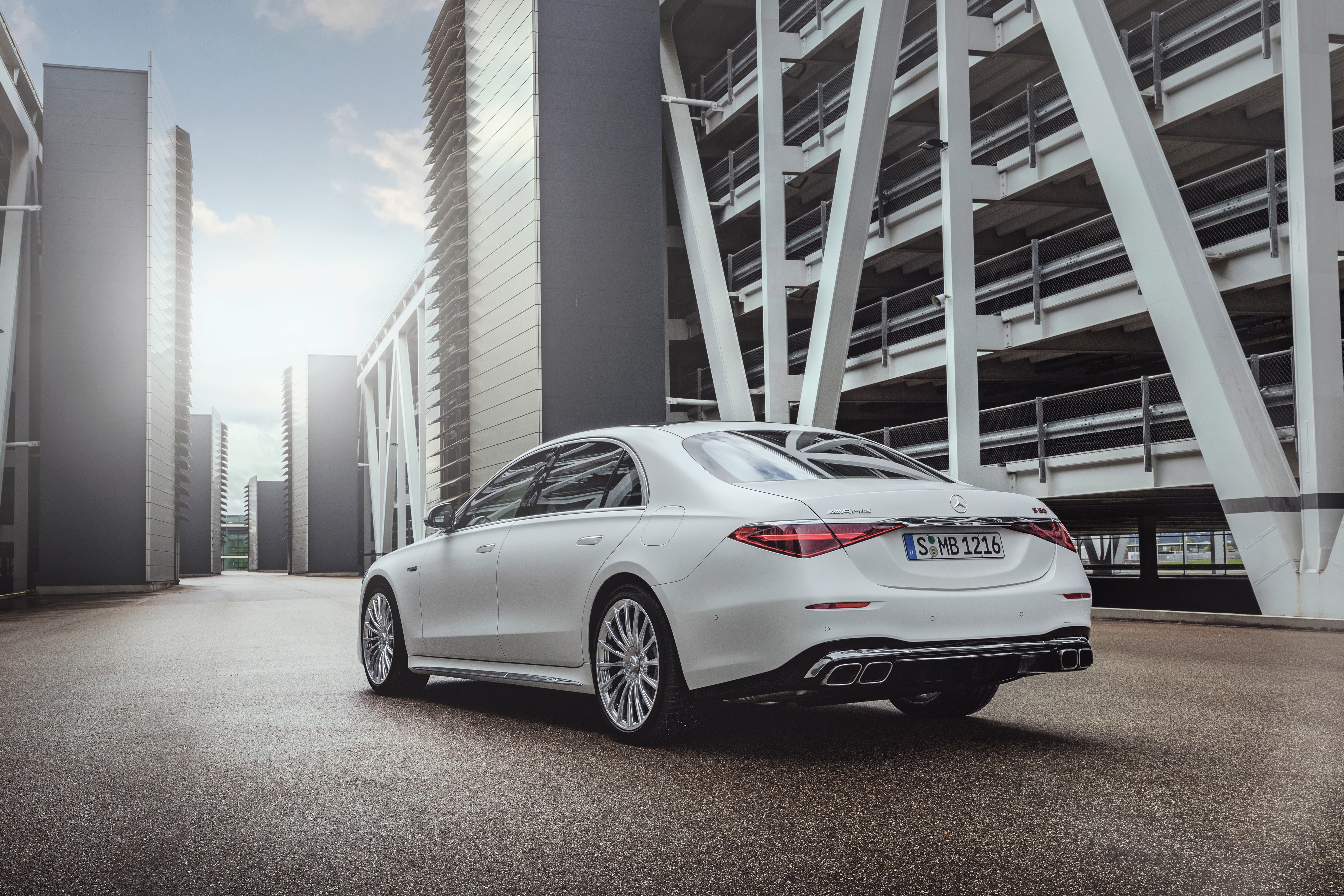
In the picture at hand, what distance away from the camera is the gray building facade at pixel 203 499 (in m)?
110

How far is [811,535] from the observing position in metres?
4.41

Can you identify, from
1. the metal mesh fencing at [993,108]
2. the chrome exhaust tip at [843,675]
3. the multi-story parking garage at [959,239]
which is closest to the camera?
the chrome exhaust tip at [843,675]

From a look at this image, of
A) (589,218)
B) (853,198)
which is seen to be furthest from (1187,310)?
(589,218)

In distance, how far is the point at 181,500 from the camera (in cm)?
5231

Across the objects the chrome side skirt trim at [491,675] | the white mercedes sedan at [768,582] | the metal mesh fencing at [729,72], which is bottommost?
the chrome side skirt trim at [491,675]

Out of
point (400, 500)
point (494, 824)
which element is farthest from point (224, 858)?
point (400, 500)

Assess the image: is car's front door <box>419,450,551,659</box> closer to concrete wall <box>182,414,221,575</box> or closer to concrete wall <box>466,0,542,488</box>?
concrete wall <box>466,0,542,488</box>

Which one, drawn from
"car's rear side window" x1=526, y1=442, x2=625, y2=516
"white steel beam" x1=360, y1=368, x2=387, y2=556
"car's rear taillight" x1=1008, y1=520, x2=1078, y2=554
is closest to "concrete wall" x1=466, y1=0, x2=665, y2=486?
"car's rear side window" x1=526, y1=442, x2=625, y2=516

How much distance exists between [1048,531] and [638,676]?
6.12 feet

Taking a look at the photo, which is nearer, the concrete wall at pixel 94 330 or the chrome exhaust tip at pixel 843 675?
the chrome exhaust tip at pixel 843 675

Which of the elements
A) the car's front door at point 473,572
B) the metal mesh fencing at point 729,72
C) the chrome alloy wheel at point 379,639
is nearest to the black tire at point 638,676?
the car's front door at point 473,572

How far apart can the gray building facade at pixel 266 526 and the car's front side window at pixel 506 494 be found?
135 meters

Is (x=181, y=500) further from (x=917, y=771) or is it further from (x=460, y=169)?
(x=917, y=771)

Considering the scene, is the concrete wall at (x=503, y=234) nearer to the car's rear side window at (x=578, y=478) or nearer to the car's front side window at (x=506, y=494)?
the car's front side window at (x=506, y=494)
